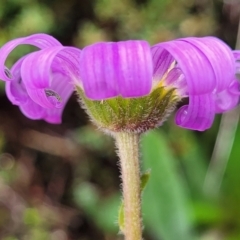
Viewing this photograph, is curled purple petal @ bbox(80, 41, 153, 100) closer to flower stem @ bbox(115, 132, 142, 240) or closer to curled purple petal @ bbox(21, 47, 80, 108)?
curled purple petal @ bbox(21, 47, 80, 108)

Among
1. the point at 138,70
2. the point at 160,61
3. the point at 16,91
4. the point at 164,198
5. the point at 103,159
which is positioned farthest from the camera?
the point at 103,159

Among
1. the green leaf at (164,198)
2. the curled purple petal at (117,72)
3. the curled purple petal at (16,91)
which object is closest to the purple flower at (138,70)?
the curled purple petal at (117,72)

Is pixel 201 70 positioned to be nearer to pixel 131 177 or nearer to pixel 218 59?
pixel 218 59

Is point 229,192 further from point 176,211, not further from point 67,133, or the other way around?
point 67,133

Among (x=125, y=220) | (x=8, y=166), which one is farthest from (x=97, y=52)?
(x=8, y=166)

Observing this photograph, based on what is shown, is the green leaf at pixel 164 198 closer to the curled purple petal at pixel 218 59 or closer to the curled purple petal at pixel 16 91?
the curled purple petal at pixel 16 91

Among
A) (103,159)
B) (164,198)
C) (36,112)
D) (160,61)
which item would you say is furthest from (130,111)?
(103,159)

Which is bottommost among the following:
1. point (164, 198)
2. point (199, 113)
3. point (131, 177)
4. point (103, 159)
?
point (103, 159)
